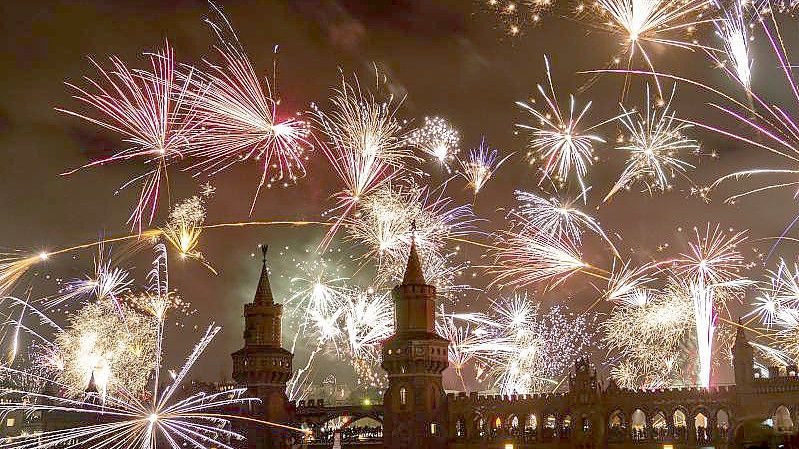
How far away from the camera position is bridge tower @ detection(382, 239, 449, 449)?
61.4 m

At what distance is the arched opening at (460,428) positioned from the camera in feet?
206

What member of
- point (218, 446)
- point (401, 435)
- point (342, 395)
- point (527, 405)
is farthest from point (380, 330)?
point (342, 395)

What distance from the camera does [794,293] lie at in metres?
43.2

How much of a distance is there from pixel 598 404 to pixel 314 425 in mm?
24495

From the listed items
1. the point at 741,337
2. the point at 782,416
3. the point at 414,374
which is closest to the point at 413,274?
the point at 414,374

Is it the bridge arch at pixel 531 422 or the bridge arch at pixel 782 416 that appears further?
the bridge arch at pixel 531 422

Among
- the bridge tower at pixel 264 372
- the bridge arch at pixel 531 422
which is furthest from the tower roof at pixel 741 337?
the bridge tower at pixel 264 372

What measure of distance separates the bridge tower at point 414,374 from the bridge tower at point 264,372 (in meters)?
10.4

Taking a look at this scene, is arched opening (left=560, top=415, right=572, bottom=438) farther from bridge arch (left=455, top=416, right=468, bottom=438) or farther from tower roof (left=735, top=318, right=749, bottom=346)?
tower roof (left=735, top=318, right=749, bottom=346)

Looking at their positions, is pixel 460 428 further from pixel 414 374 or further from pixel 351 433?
pixel 351 433

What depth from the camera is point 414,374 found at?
62.2 metres

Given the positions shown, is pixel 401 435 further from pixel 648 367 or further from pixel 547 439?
pixel 648 367

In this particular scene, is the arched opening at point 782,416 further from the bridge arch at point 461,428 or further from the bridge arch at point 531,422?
the bridge arch at point 461,428

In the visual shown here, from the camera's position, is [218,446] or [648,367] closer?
[648,367]
